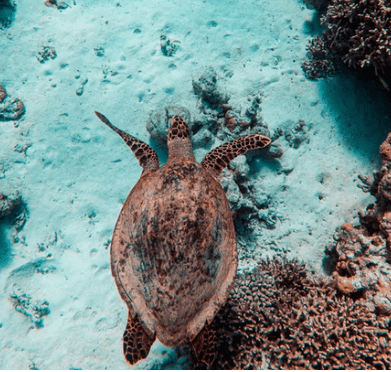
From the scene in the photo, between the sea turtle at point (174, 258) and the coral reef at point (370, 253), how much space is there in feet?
5.46

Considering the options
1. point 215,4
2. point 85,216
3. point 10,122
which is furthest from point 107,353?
point 215,4

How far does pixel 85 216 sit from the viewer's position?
13.8ft

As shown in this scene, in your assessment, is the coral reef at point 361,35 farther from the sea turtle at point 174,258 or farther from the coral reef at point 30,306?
the coral reef at point 30,306

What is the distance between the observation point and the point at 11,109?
4.70m

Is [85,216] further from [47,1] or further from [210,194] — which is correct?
[47,1]

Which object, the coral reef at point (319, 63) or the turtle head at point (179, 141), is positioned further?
the coral reef at point (319, 63)

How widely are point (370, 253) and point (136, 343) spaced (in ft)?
9.92

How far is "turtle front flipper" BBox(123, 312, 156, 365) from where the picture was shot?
2.54 m

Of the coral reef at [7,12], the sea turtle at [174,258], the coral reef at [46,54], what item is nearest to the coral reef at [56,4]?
the coral reef at [7,12]

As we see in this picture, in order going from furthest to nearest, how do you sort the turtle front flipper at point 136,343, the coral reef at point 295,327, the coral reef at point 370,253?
the coral reef at point 370,253, the coral reef at point 295,327, the turtle front flipper at point 136,343

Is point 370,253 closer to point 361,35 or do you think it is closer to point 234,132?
point 234,132

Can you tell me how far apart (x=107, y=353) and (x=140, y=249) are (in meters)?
2.13

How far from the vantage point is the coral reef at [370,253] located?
9.35 feet

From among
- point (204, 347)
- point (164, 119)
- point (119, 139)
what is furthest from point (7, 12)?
point (204, 347)
